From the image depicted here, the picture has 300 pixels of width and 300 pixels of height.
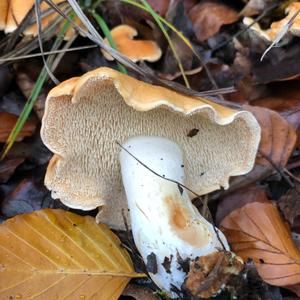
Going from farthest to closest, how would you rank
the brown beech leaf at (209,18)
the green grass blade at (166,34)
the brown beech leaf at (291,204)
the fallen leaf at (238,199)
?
1. the brown beech leaf at (209,18)
2. the green grass blade at (166,34)
3. the fallen leaf at (238,199)
4. the brown beech leaf at (291,204)

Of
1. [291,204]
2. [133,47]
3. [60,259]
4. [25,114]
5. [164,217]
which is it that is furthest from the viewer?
[133,47]

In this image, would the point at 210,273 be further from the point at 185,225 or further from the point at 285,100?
the point at 285,100

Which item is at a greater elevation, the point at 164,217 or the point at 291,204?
the point at 164,217

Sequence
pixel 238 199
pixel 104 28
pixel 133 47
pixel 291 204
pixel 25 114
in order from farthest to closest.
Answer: pixel 133 47, pixel 104 28, pixel 25 114, pixel 238 199, pixel 291 204

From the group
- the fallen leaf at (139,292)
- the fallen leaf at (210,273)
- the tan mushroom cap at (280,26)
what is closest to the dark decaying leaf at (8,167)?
the fallen leaf at (139,292)

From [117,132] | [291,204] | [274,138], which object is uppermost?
[117,132]

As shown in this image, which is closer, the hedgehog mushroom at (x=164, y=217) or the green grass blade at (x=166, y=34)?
the hedgehog mushroom at (x=164, y=217)

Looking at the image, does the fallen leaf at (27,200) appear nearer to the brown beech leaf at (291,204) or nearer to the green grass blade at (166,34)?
the green grass blade at (166,34)

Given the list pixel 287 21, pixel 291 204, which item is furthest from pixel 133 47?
pixel 291 204
